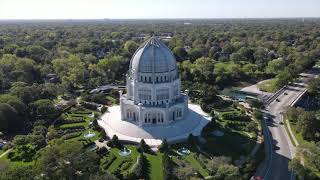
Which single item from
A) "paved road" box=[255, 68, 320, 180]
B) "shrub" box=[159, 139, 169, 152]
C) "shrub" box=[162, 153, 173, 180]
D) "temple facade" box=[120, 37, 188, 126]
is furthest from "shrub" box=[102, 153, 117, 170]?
"paved road" box=[255, 68, 320, 180]

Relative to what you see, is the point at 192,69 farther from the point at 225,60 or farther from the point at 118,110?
the point at 118,110

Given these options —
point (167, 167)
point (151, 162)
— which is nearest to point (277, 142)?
point (167, 167)

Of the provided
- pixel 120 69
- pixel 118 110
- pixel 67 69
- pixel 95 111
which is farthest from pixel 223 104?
pixel 67 69

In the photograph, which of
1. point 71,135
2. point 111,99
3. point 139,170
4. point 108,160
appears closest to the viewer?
point 139,170

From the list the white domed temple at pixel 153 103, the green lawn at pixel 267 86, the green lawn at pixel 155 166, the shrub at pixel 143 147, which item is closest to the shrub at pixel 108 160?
the shrub at pixel 143 147

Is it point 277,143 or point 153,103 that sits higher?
point 153,103

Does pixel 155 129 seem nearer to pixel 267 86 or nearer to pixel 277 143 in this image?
pixel 277 143

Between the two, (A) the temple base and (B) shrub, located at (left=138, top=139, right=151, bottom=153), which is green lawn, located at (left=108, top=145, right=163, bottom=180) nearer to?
(B) shrub, located at (left=138, top=139, right=151, bottom=153)

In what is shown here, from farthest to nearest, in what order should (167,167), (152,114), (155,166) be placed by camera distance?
(152,114), (155,166), (167,167)
